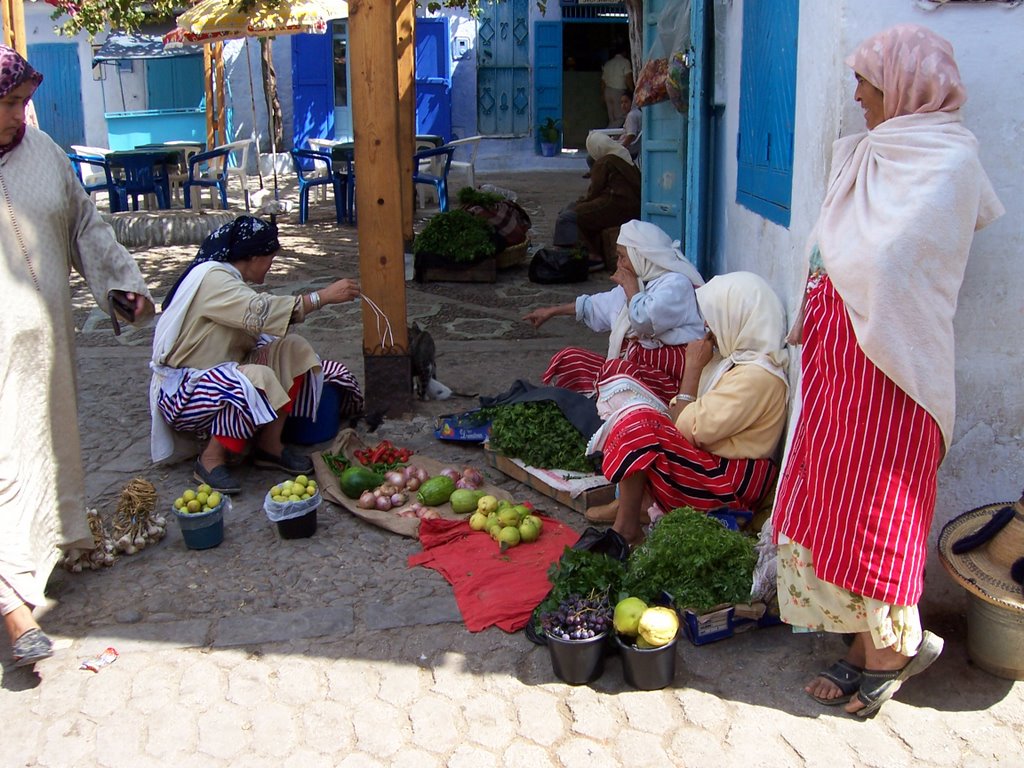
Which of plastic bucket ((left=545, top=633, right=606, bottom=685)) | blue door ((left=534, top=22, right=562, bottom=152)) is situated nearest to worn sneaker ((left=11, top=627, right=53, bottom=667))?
plastic bucket ((left=545, top=633, right=606, bottom=685))

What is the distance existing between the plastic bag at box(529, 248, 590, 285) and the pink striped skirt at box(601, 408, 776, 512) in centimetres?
544

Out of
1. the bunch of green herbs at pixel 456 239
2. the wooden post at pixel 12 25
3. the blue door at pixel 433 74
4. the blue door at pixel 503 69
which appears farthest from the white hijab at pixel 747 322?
the blue door at pixel 503 69

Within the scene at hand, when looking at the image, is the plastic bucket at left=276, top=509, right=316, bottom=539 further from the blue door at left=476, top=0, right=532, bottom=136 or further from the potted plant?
the blue door at left=476, top=0, right=532, bottom=136

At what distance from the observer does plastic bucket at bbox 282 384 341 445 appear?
212 inches

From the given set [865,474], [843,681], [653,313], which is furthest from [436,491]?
[865,474]

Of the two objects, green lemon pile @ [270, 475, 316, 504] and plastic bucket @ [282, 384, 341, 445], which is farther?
plastic bucket @ [282, 384, 341, 445]

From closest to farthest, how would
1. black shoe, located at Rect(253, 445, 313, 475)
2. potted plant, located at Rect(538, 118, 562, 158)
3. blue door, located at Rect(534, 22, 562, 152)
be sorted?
black shoe, located at Rect(253, 445, 313, 475) → blue door, located at Rect(534, 22, 562, 152) → potted plant, located at Rect(538, 118, 562, 158)

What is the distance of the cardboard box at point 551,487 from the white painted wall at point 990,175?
153 centimetres

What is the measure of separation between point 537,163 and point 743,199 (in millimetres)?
14517

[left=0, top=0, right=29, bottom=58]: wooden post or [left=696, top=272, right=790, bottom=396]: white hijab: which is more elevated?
[left=0, top=0, right=29, bottom=58]: wooden post

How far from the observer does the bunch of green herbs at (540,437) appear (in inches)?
189

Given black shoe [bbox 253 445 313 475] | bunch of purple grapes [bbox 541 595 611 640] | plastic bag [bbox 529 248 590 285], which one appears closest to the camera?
bunch of purple grapes [bbox 541 595 611 640]

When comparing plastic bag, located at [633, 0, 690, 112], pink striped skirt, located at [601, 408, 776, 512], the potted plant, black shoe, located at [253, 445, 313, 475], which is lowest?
black shoe, located at [253, 445, 313, 475]

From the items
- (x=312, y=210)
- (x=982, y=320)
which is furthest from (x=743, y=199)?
(x=312, y=210)
